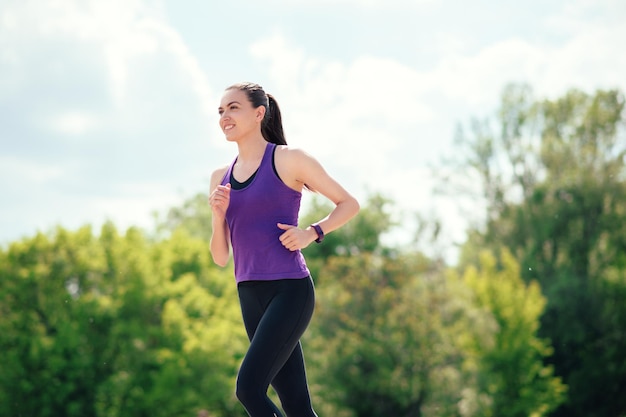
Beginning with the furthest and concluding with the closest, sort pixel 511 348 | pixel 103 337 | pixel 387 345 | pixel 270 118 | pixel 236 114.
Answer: pixel 511 348 < pixel 103 337 < pixel 387 345 < pixel 270 118 < pixel 236 114

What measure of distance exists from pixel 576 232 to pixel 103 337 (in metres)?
20.6

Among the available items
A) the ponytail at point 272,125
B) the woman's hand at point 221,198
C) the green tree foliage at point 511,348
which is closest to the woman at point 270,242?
the woman's hand at point 221,198

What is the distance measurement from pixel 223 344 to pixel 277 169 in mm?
29088

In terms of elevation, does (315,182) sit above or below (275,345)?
above

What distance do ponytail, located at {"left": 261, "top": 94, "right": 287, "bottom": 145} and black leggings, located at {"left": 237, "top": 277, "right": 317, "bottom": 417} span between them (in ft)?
2.58

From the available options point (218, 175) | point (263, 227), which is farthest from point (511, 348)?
point (263, 227)

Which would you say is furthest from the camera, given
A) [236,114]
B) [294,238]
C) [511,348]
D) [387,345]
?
[511,348]

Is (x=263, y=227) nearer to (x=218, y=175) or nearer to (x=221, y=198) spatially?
(x=221, y=198)

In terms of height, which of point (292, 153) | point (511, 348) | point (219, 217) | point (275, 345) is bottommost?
point (511, 348)

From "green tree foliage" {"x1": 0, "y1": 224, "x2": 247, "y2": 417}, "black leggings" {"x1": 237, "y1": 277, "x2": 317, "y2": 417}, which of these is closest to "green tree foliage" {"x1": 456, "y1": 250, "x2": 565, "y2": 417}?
"green tree foliage" {"x1": 0, "y1": 224, "x2": 247, "y2": 417}

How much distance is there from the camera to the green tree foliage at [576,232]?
113ft

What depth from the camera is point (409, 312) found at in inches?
1230

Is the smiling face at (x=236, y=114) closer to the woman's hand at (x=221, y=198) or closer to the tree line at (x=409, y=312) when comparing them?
the woman's hand at (x=221, y=198)

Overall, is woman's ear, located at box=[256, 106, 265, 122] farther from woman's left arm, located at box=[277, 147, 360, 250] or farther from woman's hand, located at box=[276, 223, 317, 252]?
woman's hand, located at box=[276, 223, 317, 252]
